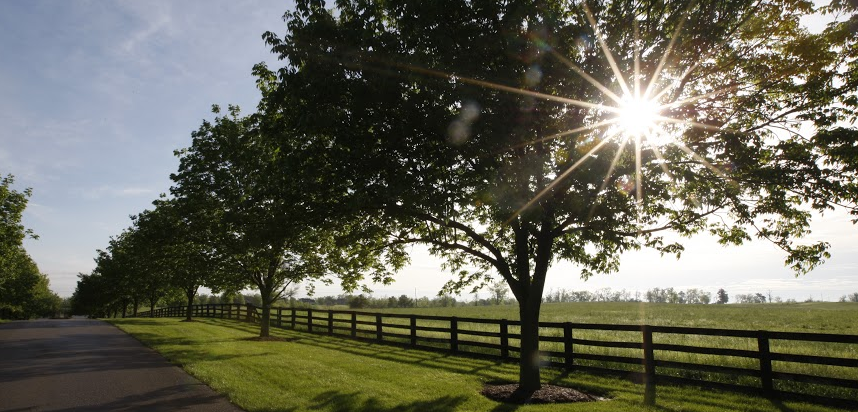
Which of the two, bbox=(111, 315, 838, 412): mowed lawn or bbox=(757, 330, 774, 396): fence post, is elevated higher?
bbox=(757, 330, 774, 396): fence post

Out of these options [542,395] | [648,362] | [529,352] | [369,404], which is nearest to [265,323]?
[369,404]

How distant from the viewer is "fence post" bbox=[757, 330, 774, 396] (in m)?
9.50

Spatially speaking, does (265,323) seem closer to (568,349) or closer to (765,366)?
(568,349)

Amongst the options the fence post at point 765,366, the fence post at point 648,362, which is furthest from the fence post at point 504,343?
the fence post at point 765,366

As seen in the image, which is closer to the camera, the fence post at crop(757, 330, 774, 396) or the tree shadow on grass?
the tree shadow on grass

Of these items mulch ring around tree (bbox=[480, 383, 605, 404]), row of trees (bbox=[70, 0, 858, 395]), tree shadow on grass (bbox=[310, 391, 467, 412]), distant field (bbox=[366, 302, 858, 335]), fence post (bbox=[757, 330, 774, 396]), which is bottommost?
distant field (bbox=[366, 302, 858, 335])

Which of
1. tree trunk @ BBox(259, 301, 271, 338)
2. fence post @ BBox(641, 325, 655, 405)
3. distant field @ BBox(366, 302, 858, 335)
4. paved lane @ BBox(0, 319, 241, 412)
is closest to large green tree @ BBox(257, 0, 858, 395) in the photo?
fence post @ BBox(641, 325, 655, 405)

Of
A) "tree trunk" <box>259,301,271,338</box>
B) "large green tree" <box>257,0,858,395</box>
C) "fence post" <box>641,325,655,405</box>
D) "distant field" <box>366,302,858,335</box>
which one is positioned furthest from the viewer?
"distant field" <box>366,302,858,335</box>

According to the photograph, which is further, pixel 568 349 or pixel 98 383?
pixel 568 349

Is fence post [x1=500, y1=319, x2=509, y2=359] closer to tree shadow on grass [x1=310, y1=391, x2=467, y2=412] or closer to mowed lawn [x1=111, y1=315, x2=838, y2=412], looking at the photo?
mowed lawn [x1=111, y1=315, x2=838, y2=412]

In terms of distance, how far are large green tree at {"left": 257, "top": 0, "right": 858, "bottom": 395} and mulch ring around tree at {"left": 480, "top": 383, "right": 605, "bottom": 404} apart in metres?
0.36

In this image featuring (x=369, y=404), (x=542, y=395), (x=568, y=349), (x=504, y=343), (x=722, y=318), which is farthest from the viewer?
(x=722, y=318)

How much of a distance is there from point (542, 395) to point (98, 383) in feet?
30.7

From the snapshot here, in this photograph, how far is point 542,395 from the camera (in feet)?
31.0
